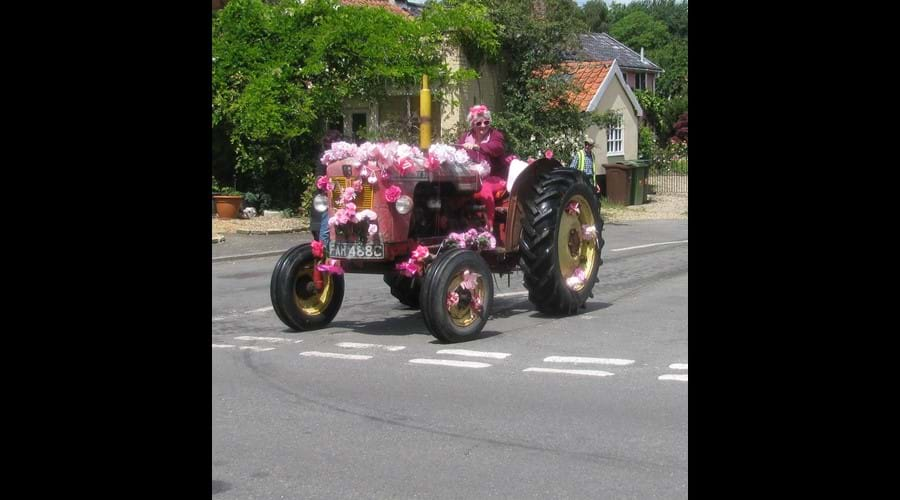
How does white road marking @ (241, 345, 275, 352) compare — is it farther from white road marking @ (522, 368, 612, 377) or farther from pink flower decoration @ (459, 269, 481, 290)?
white road marking @ (522, 368, 612, 377)

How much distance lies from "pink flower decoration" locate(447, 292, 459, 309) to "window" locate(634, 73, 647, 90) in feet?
153

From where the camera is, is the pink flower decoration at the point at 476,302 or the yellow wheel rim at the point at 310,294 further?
the yellow wheel rim at the point at 310,294

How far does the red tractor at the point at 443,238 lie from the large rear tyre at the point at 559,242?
0.04ft

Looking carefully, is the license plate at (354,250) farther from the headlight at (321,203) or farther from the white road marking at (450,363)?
the white road marking at (450,363)

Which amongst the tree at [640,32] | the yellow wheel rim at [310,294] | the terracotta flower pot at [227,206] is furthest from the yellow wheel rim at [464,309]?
the tree at [640,32]

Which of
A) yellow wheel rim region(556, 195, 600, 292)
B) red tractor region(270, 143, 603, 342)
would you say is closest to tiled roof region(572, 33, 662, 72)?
yellow wheel rim region(556, 195, 600, 292)

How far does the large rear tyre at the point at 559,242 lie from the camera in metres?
10.3

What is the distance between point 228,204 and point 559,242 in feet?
40.5

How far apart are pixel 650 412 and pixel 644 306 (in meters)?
4.95

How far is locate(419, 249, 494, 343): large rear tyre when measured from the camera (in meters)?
8.83

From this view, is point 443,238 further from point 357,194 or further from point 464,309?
point 357,194

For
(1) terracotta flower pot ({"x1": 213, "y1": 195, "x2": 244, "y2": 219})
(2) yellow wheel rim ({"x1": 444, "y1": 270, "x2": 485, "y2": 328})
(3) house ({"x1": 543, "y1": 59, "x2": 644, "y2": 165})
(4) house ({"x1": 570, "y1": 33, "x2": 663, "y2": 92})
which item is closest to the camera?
(2) yellow wheel rim ({"x1": 444, "y1": 270, "x2": 485, "y2": 328})
